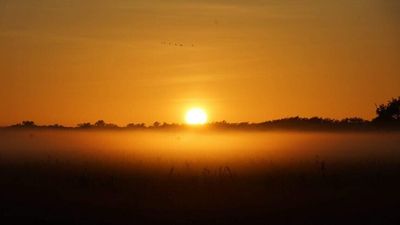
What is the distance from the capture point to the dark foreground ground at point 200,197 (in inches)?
1043

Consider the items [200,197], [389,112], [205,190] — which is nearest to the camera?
[200,197]

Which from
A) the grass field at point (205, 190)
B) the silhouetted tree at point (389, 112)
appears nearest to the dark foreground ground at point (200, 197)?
the grass field at point (205, 190)

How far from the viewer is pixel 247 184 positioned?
3491 centimetres

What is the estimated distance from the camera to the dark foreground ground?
2650 centimetres

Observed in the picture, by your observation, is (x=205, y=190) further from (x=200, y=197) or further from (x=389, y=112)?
(x=389, y=112)

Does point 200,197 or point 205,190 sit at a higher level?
point 205,190

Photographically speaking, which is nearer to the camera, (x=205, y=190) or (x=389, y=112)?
(x=205, y=190)

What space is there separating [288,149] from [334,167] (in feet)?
65.1

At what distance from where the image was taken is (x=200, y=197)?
30.8m

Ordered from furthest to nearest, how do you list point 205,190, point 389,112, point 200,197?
1. point 389,112
2. point 205,190
3. point 200,197

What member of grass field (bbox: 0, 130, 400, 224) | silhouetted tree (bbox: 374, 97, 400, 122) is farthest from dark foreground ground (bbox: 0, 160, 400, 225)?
silhouetted tree (bbox: 374, 97, 400, 122)

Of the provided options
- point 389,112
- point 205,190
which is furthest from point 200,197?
point 389,112

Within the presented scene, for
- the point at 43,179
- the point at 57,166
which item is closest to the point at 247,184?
the point at 43,179

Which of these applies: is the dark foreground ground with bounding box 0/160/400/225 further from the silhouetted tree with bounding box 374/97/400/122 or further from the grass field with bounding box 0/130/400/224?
the silhouetted tree with bounding box 374/97/400/122
